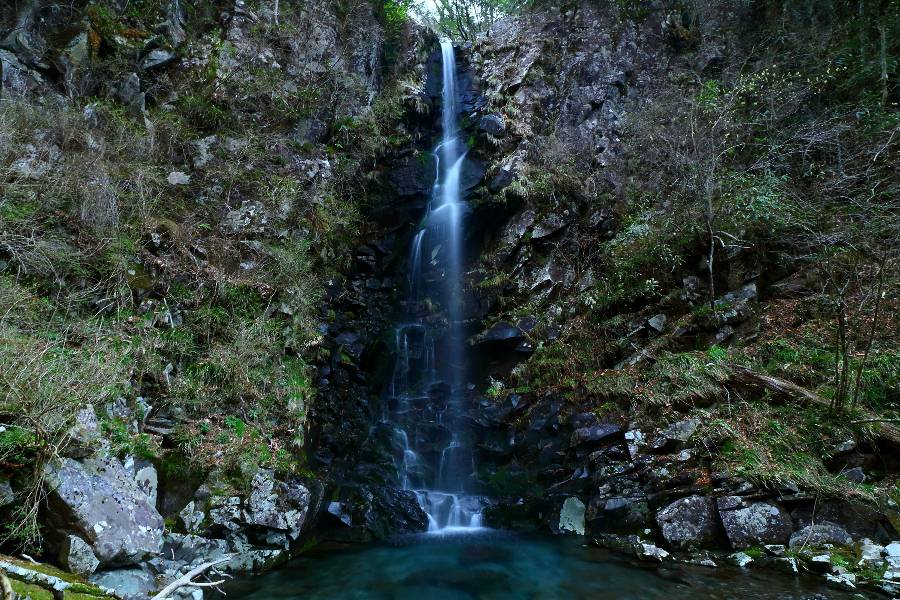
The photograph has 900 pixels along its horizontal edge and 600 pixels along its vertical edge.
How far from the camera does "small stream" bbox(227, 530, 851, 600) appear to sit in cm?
505

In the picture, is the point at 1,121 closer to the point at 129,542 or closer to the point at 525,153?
the point at 129,542

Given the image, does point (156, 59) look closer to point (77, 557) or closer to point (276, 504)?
point (276, 504)

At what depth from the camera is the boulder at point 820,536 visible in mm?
5285

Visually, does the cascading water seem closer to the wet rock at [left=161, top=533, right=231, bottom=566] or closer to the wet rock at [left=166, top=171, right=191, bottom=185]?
the wet rock at [left=161, top=533, right=231, bottom=566]

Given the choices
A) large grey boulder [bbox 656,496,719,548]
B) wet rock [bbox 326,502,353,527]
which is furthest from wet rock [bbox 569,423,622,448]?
wet rock [bbox 326,502,353,527]

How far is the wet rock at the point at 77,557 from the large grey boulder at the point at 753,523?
7147mm

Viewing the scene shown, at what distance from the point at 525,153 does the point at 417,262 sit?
4.34m

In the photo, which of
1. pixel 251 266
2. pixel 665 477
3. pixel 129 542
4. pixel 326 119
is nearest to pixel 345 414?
pixel 251 266

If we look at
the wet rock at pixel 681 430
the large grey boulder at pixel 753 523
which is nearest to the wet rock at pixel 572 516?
the wet rock at pixel 681 430

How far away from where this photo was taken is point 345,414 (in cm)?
955

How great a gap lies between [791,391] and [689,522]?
2.50 m

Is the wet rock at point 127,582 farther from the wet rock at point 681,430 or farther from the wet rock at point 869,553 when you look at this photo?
the wet rock at point 869,553

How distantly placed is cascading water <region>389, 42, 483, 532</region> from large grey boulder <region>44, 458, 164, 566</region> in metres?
4.57

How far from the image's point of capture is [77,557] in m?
4.20
